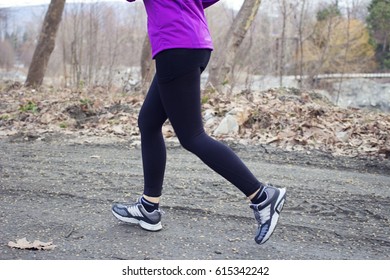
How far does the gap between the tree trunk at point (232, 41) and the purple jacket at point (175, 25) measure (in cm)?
779

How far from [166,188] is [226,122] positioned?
9.63ft

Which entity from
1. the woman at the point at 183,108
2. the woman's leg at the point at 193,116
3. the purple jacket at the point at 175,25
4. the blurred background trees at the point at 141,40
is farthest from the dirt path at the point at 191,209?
the blurred background trees at the point at 141,40

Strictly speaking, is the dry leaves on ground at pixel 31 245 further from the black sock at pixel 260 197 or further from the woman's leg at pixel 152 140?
the black sock at pixel 260 197

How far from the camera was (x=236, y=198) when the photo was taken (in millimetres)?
3736

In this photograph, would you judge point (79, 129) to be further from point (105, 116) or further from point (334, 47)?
point (334, 47)

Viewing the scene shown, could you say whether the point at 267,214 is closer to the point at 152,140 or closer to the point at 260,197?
the point at 260,197

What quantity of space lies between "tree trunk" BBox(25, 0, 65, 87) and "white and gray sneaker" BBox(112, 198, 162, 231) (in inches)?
438

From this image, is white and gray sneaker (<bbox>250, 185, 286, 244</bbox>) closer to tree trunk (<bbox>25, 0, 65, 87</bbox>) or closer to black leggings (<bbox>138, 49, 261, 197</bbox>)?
black leggings (<bbox>138, 49, 261, 197</bbox>)

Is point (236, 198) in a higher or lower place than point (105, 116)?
higher

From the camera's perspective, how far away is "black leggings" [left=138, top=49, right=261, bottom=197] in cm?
253

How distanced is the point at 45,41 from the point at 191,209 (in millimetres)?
11320

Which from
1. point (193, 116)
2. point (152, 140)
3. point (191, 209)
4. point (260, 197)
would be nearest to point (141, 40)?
point (191, 209)

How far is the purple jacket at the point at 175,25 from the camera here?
2.47 m
